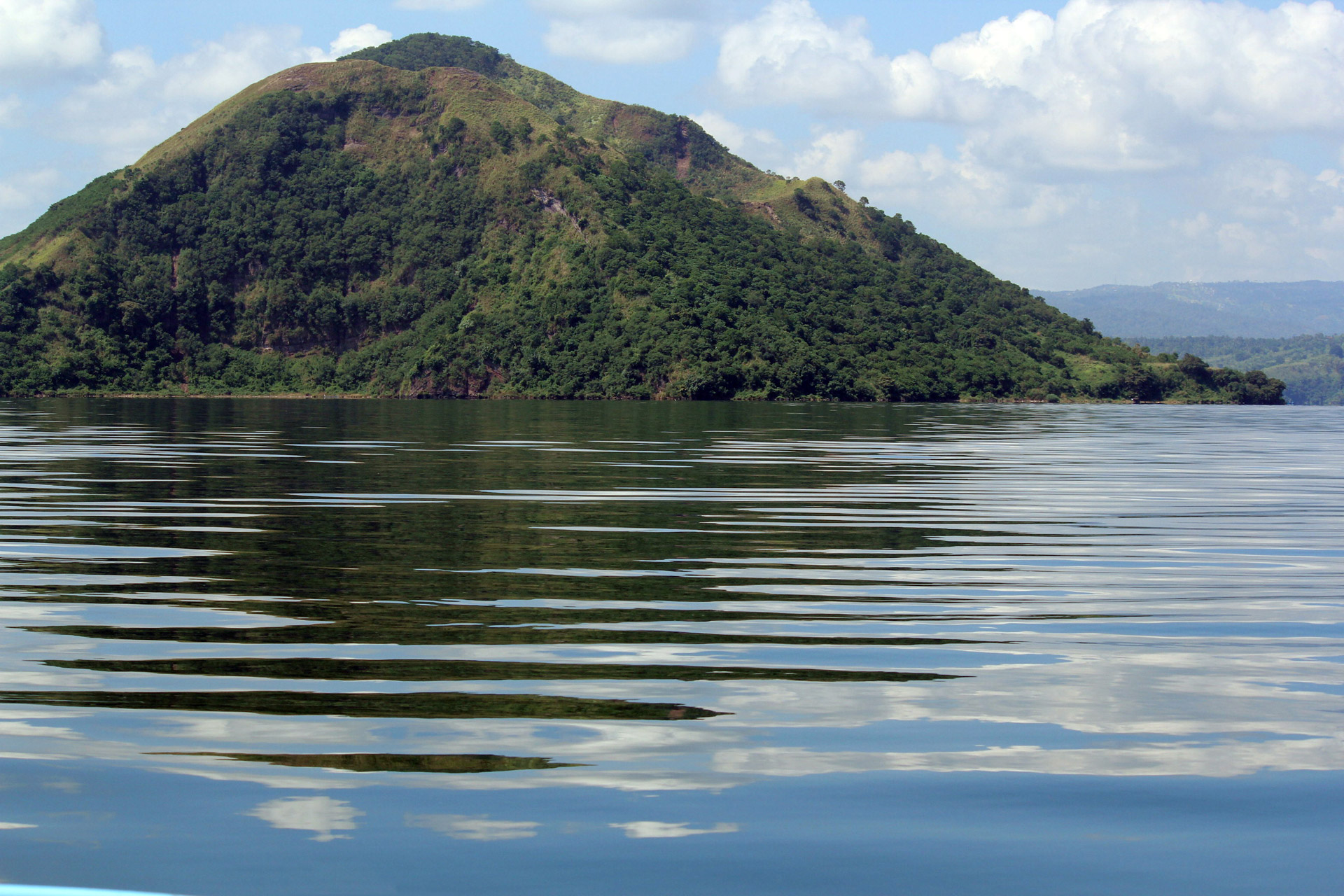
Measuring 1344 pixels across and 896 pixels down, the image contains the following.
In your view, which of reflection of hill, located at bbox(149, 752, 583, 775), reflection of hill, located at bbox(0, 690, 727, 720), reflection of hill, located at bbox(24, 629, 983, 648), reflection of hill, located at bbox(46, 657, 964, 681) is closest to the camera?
reflection of hill, located at bbox(149, 752, 583, 775)

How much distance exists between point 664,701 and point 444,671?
70.6 inches

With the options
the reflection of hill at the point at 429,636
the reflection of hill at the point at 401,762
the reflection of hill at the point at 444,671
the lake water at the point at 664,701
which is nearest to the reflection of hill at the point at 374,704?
the lake water at the point at 664,701

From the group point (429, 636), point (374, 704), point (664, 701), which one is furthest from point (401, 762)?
point (429, 636)

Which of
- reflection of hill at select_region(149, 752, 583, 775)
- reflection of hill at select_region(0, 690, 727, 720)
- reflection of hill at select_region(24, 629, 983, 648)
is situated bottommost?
reflection of hill at select_region(149, 752, 583, 775)

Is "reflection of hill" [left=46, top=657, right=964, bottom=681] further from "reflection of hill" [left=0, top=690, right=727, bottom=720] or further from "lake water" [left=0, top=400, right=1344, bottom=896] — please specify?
"reflection of hill" [left=0, top=690, right=727, bottom=720]

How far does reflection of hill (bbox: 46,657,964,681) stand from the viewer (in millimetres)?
8539

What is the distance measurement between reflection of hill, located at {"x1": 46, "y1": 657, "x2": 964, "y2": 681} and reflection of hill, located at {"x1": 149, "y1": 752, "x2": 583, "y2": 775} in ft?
5.41

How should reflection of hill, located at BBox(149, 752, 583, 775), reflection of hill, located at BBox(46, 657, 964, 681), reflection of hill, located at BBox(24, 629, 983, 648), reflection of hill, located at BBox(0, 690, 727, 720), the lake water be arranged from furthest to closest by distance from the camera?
reflection of hill, located at BBox(24, 629, 983, 648) < reflection of hill, located at BBox(46, 657, 964, 681) < reflection of hill, located at BBox(0, 690, 727, 720) < reflection of hill, located at BBox(149, 752, 583, 775) < the lake water

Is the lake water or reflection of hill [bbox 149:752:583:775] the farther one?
reflection of hill [bbox 149:752:583:775]

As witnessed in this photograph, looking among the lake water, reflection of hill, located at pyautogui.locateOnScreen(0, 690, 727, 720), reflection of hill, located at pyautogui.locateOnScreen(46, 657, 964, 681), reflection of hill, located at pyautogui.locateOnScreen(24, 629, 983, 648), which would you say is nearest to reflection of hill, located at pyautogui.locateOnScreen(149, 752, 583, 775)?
the lake water

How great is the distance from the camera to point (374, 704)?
7.76 meters

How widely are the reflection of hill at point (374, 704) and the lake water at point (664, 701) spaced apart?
4cm

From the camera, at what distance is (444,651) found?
9281 mm

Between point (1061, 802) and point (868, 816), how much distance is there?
1.12 metres
